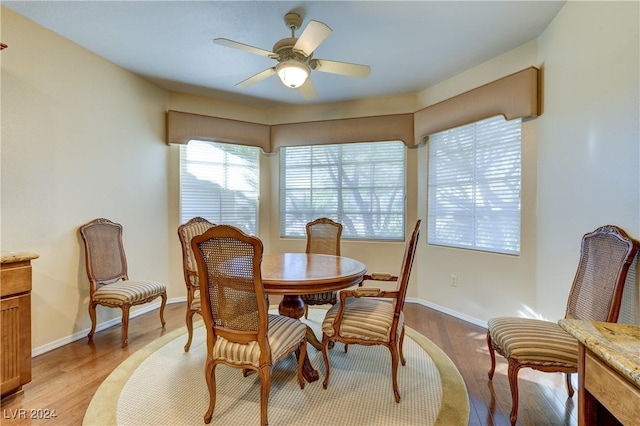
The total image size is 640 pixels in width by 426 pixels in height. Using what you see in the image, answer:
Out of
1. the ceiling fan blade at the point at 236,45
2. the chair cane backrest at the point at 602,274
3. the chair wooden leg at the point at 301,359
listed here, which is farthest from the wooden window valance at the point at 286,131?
the chair wooden leg at the point at 301,359

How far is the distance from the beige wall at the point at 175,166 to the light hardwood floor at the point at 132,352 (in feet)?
1.16

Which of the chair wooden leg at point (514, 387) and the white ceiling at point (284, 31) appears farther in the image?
the white ceiling at point (284, 31)

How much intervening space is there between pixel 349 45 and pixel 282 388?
9.38 ft

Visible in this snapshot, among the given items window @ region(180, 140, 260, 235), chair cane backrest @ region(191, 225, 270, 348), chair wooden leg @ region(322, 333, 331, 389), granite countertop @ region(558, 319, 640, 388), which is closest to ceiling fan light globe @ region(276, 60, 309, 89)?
chair cane backrest @ region(191, 225, 270, 348)

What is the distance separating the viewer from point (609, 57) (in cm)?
179

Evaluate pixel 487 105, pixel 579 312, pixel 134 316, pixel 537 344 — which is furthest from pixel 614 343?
pixel 134 316

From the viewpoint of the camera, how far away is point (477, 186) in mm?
3201

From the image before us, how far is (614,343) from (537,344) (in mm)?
839

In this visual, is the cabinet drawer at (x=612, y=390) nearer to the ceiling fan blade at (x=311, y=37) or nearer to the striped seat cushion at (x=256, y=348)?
the striped seat cushion at (x=256, y=348)

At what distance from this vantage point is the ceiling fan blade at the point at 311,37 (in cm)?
182

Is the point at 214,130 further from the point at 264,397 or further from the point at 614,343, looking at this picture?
the point at 614,343

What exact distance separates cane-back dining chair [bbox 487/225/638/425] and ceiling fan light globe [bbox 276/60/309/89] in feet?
6.99

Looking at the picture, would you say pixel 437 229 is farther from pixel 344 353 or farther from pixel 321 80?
pixel 321 80

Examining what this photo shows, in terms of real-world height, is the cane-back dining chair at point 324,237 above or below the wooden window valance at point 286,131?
below
